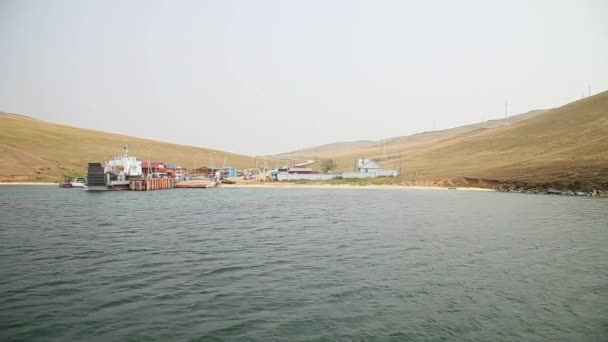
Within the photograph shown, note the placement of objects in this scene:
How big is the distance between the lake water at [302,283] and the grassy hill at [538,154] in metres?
68.2

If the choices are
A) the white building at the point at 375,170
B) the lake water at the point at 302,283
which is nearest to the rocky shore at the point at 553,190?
the lake water at the point at 302,283

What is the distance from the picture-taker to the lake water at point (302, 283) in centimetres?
1501

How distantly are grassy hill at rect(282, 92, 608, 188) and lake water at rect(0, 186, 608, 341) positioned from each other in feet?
224

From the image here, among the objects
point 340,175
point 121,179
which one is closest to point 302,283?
point 121,179

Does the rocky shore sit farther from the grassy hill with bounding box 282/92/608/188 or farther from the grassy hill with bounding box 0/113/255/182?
the grassy hill with bounding box 0/113/255/182

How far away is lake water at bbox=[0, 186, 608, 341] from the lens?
591 inches

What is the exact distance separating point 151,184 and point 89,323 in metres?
113

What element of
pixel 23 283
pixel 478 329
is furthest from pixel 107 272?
pixel 478 329

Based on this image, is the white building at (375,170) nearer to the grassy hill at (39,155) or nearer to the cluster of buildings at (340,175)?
the cluster of buildings at (340,175)

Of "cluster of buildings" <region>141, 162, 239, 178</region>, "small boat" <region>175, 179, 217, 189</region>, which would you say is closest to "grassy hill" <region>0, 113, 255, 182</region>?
"cluster of buildings" <region>141, 162, 239, 178</region>

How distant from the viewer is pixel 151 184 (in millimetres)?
122438

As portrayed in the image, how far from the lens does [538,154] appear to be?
5330 inches

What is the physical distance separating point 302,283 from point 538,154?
453ft

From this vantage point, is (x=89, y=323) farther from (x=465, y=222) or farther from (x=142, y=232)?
(x=465, y=222)
